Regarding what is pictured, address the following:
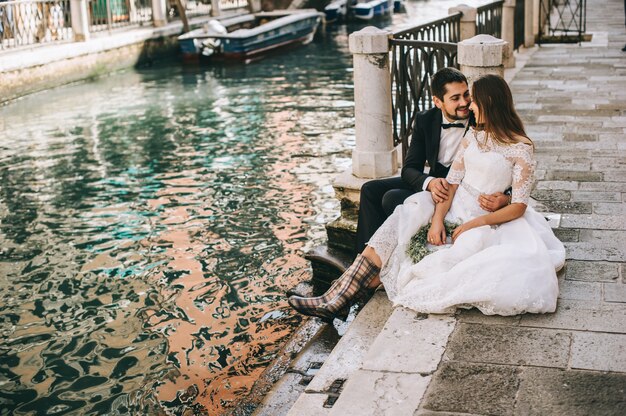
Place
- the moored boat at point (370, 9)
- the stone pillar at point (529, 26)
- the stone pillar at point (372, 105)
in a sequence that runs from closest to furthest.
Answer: the stone pillar at point (372, 105) < the stone pillar at point (529, 26) < the moored boat at point (370, 9)

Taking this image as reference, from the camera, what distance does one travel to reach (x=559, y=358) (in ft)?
10.4

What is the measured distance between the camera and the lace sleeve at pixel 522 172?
3.88m

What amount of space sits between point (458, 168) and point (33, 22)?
49.2ft

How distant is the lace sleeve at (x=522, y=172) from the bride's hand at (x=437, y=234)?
1.15ft

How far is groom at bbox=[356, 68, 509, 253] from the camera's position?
4.15 metres

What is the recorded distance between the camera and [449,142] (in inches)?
173

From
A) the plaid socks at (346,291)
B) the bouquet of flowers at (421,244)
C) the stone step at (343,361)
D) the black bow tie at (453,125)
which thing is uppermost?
the black bow tie at (453,125)

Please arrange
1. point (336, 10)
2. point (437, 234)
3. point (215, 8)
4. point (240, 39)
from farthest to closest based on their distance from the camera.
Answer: point (336, 10) → point (215, 8) → point (240, 39) → point (437, 234)

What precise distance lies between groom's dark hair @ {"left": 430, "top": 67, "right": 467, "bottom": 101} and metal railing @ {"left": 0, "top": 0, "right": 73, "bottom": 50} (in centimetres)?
1269

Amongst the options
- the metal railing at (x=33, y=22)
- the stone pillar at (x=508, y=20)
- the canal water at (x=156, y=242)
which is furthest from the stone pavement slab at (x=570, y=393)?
the metal railing at (x=33, y=22)

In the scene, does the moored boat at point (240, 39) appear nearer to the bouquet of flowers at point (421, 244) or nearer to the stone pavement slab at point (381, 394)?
the bouquet of flowers at point (421, 244)

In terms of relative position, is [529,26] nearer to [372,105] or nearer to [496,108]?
[372,105]

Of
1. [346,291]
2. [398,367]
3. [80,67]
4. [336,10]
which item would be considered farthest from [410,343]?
[336,10]

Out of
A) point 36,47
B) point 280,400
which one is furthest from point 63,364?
point 36,47
